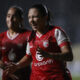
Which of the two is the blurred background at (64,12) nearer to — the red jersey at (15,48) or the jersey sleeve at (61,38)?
the red jersey at (15,48)

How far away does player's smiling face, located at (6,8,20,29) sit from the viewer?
5.20m

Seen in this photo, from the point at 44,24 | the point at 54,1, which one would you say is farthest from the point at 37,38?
the point at 54,1

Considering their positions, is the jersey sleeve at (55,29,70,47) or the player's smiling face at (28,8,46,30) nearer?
the jersey sleeve at (55,29,70,47)

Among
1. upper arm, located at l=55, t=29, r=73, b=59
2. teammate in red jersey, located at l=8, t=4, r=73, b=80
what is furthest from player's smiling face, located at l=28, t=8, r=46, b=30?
upper arm, located at l=55, t=29, r=73, b=59

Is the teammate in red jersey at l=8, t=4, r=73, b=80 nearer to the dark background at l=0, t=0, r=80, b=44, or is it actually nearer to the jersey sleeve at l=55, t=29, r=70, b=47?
the jersey sleeve at l=55, t=29, r=70, b=47

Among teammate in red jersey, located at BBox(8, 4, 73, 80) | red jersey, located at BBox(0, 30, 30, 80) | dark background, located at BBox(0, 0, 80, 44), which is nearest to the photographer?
teammate in red jersey, located at BBox(8, 4, 73, 80)

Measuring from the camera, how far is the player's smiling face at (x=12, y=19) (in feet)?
17.1

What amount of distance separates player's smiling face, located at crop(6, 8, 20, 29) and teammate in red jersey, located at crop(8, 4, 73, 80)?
2.81 feet

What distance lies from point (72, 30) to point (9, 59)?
11860 mm

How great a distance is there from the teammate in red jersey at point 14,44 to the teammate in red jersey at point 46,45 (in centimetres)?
87

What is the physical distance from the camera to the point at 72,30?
55.7 ft

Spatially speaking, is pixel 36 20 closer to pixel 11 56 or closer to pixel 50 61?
pixel 50 61

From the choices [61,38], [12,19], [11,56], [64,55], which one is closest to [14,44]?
[11,56]

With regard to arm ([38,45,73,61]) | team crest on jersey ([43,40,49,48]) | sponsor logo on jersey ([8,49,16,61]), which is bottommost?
sponsor logo on jersey ([8,49,16,61])
